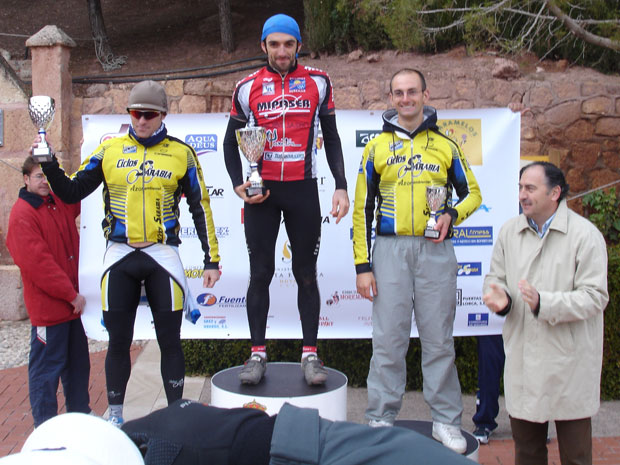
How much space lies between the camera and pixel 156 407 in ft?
14.6

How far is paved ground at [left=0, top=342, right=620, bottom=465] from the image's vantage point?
3768mm

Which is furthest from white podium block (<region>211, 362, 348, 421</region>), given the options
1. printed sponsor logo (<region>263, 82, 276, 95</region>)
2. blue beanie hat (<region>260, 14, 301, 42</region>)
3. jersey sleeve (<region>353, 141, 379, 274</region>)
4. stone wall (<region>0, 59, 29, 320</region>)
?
stone wall (<region>0, 59, 29, 320</region>)

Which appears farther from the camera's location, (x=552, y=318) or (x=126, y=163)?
(x=126, y=163)

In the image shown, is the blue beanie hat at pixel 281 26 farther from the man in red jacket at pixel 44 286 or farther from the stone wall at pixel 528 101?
the stone wall at pixel 528 101

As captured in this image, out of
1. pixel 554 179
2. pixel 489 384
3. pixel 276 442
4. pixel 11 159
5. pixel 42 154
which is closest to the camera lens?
pixel 276 442

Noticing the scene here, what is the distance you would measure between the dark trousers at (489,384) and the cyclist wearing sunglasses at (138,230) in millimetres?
1797

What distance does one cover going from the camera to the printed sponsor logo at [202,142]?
4.77m

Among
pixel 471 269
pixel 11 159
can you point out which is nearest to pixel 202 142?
pixel 471 269

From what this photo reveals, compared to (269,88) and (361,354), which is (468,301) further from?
(269,88)

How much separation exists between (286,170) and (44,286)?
4.97 ft

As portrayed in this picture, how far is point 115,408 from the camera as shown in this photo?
130 inches

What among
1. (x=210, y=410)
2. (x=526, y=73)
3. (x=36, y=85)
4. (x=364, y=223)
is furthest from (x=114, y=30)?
(x=210, y=410)

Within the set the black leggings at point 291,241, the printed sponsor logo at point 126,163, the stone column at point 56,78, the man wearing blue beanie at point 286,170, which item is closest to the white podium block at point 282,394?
the man wearing blue beanie at point 286,170

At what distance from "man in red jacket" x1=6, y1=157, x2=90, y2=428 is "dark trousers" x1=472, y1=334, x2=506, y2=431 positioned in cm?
243
